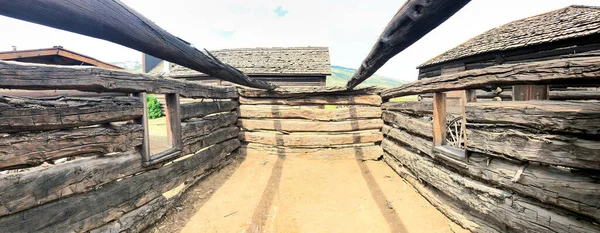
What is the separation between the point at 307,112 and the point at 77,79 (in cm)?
466

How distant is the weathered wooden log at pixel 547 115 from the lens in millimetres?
1785

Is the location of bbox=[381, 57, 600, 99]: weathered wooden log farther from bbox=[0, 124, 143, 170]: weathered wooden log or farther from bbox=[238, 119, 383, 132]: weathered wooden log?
bbox=[0, 124, 143, 170]: weathered wooden log

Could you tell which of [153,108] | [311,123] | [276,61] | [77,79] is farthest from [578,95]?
[153,108]

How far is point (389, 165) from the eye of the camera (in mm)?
5574

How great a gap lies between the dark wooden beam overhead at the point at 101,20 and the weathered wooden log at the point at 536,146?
3009mm

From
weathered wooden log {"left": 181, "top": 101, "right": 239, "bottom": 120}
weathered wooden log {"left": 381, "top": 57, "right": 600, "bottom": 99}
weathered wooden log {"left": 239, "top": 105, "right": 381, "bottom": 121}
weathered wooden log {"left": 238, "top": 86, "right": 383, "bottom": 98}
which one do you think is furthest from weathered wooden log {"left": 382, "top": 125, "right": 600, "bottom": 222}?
weathered wooden log {"left": 181, "top": 101, "right": 239, "bottom": 120}

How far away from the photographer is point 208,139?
480 centimetres

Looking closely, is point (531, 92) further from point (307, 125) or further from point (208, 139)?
point (208, 139)

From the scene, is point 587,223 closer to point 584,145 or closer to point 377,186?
point 584,145

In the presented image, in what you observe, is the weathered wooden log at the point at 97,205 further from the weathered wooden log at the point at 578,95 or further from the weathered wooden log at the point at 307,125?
the weathered wooden log at the point at 578,95

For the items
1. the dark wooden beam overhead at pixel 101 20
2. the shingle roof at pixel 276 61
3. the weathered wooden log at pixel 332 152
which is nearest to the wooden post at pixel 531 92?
the dark wooden beam overhead at pixel 101 20

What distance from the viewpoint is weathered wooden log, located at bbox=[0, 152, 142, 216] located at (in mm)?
1823

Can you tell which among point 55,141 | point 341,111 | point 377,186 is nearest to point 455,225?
point 377,186

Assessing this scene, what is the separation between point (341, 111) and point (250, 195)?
3245mm
